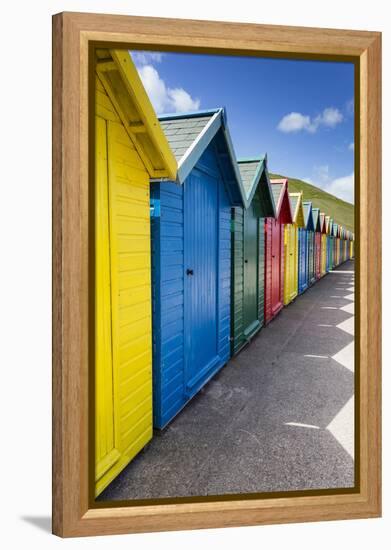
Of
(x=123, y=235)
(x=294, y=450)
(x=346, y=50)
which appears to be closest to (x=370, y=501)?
(x=294, y=450)

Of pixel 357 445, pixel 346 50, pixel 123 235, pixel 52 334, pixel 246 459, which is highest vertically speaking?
pixel 346 50

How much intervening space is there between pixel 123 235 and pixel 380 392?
7.27 feet

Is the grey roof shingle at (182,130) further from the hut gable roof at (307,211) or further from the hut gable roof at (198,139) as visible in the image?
the hut gable roof at (307,211)

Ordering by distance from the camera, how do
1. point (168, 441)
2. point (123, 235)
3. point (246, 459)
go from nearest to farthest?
point (123, 235) < point (246, 459) < point (168, 441)

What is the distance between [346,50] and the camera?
2777 mm

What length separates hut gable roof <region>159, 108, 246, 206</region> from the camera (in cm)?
417

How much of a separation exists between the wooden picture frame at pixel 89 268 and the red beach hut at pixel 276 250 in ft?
23.6

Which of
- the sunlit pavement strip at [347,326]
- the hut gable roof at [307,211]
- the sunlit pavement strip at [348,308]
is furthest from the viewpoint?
the hut gable roof at [307,211]

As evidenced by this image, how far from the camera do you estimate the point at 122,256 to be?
11.2 feet

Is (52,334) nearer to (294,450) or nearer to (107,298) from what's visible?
(107,298)

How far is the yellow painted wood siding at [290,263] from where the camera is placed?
12766 mm

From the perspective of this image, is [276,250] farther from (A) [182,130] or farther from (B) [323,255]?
(B) [323,255]

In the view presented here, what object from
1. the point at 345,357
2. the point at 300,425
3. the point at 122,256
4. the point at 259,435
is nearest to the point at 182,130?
the point at 122,256

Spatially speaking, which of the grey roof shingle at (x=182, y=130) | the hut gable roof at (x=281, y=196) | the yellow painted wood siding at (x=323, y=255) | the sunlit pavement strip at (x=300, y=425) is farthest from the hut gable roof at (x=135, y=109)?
the yellow painted wood siding at (x=323, y=255)
